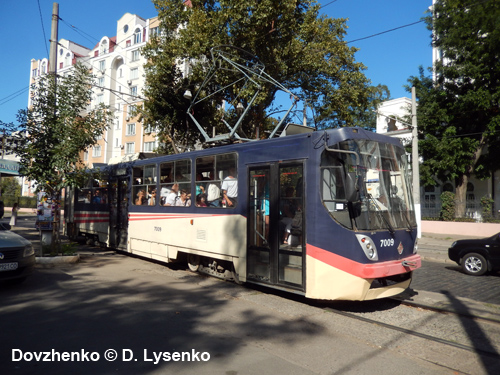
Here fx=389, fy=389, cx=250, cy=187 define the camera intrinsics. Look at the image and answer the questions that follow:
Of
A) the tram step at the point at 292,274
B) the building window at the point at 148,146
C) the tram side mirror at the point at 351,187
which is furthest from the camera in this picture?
the building window at the point at 148,146

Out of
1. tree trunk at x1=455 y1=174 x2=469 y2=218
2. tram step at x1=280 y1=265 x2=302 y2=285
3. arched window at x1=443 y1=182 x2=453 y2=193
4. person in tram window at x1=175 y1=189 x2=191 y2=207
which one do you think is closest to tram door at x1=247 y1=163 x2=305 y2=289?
tram step at x1=280 y1=265 x2=302 y2=285

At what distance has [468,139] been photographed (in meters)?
24.2

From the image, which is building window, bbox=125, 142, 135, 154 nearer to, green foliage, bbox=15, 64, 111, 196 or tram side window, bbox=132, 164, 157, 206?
green foliage, bbox=15, 64, 111, 196

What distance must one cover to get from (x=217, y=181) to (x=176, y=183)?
69.4 inches

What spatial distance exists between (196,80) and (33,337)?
47.6ft

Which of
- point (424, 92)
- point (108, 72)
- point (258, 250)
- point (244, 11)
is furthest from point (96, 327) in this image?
point (108, 72)

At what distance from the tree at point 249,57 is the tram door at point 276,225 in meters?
8.34

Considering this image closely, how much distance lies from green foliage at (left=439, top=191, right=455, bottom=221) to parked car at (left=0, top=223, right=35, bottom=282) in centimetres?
2340

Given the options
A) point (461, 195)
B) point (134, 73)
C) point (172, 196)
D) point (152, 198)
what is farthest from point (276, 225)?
point (134, 73)

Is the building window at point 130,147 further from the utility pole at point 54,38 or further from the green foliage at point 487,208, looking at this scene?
the green foliage at point 487,208

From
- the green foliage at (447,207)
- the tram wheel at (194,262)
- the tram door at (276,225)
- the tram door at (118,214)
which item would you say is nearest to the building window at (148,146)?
the green foliage at (447,207)

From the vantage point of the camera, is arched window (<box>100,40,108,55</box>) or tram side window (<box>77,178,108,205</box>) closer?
tram side window (<box>77,178,108,205</box>)

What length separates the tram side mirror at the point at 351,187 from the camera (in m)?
5.97

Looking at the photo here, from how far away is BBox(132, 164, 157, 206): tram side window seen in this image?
428 inches
